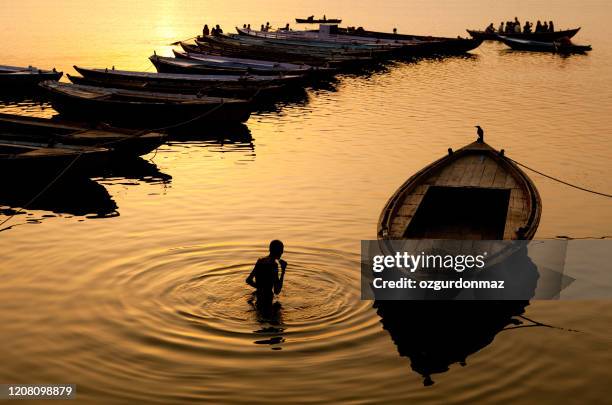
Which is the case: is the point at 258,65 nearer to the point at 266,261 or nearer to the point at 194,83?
the point at 194,83

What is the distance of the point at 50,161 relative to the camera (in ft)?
77.5

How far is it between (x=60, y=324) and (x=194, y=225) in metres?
6.22

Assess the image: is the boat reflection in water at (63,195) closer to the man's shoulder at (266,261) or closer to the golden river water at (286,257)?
the golden river water at (286,257)

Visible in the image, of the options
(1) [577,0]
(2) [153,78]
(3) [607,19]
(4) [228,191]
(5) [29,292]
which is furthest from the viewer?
(1) [577,0]

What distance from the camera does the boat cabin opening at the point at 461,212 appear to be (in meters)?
18.0

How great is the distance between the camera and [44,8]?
4510 inches

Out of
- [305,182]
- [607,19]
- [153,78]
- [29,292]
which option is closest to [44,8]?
[607,19]

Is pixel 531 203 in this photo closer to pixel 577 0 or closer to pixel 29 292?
pixel 29 292

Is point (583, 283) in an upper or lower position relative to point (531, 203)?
lower

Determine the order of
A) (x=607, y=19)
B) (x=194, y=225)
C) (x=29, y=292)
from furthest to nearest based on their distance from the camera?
1. (x=607, y=19)
2. (x=194, y=225)
3. (x=29, y=292)

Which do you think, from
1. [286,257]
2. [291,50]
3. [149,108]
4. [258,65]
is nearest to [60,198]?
[286,257]

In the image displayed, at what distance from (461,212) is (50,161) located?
10.7 metres

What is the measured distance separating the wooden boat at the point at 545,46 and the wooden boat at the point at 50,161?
1914 inches

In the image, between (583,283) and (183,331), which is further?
(583,283)
